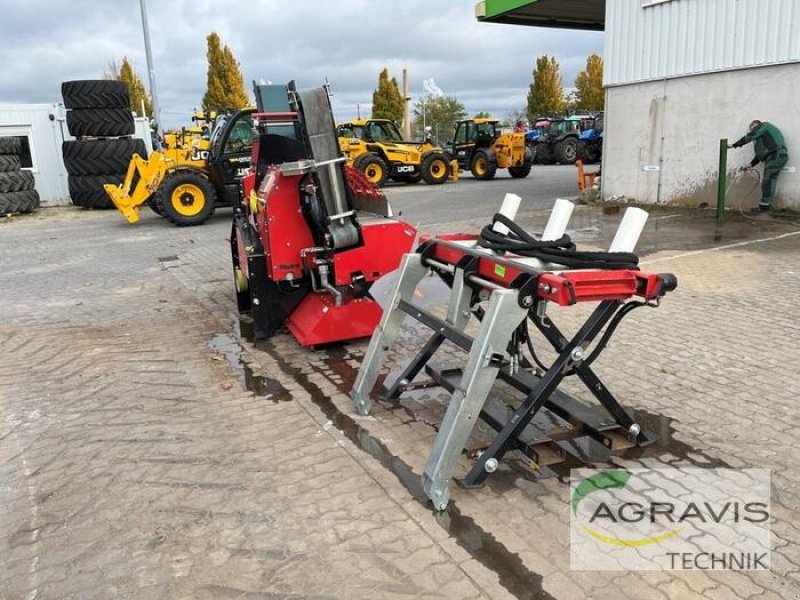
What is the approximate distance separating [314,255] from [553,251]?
248 centimetres

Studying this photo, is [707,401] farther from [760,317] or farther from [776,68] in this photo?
[776,68]

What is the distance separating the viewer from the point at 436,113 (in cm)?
5047

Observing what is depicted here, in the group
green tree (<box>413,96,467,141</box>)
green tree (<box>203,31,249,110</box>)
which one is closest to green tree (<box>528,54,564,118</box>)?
green tree (<box>413,96,467,141</box>)

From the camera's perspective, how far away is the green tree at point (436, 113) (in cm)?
4931

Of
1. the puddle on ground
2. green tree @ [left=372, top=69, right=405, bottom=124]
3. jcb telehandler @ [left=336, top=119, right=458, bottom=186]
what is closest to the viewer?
the puddle on ground

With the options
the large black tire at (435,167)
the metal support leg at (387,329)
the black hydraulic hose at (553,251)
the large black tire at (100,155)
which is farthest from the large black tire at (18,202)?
the black hydraulic hose at (553,251)

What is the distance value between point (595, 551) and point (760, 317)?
400 centimetres

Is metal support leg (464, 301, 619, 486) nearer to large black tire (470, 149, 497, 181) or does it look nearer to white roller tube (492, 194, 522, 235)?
white roller tube (492, 194, 522, 235)

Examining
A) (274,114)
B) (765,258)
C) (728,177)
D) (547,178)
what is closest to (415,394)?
(274,114)

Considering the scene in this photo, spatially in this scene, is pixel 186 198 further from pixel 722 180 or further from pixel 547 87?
pixel 547 87

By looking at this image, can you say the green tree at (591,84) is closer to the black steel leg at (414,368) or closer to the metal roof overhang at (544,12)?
the metal roof overhang at (544,12)

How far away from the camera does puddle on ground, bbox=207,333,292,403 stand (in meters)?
4.77

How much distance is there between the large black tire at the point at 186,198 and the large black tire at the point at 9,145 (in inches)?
227

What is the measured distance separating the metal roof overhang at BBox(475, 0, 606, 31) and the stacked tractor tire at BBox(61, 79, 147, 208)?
9193 millimetres
